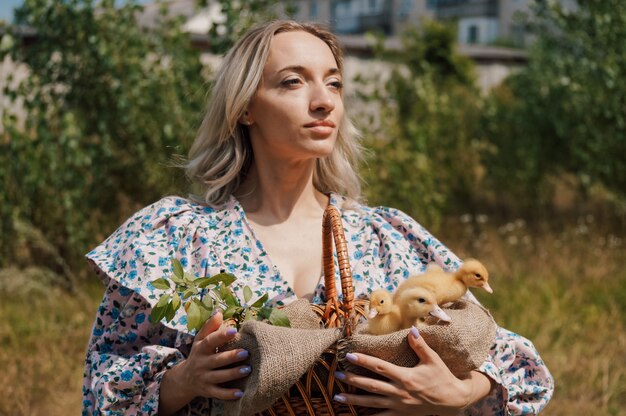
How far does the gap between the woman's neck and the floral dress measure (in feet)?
0.32

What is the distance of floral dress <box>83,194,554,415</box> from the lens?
2.04 m

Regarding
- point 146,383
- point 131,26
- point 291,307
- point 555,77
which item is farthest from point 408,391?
point 555,77

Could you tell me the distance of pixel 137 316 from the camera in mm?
2131

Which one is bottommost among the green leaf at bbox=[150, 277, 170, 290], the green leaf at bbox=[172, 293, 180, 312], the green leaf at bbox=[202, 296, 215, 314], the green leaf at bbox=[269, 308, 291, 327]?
the green leaf at bbox=[269, 308, 291, 327]

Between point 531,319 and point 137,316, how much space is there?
3.67 meters

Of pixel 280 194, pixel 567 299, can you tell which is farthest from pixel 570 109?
pixel 280 194

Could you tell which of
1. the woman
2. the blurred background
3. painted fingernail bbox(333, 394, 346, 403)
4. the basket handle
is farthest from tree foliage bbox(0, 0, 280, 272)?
painted fingernail bbox(333, 394, 346, 403)

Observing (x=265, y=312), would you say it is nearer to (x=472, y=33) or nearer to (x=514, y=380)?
(x=514, y=380)

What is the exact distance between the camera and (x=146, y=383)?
6.69 feet

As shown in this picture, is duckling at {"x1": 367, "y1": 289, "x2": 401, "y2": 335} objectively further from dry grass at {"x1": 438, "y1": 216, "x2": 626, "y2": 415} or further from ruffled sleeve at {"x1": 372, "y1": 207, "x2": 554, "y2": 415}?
dry grass at {"x1": 438, "y1": 216, "x2": 626, "y2": 415}

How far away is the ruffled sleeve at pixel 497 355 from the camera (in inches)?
83.7

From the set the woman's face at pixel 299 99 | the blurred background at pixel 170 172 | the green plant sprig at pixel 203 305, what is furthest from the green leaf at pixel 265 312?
the blurred background at pixel 170 172

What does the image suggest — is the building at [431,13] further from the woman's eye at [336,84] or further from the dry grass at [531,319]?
the woman's eye at [336,84]

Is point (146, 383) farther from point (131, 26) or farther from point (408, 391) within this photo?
point (131, 26)
